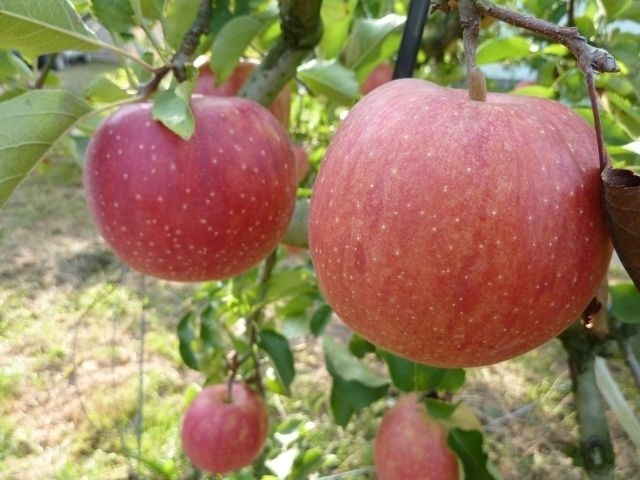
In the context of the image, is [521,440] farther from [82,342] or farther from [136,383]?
[82,342]

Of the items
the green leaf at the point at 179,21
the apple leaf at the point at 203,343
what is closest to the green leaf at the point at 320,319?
the apple leaf at the point at 203,343

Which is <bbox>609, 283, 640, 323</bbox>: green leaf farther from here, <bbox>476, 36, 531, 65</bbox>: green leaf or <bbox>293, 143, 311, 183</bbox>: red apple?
<bbox>293, 143, 311, 183</bbox>: red apple

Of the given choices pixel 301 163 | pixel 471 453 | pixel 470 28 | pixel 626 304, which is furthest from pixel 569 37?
pixel 301 163

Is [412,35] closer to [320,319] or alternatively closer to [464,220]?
[464,220]

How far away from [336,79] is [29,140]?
36cm

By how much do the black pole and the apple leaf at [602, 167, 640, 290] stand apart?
9.2 inches

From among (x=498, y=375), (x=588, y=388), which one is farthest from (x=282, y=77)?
(x=498, y=375)

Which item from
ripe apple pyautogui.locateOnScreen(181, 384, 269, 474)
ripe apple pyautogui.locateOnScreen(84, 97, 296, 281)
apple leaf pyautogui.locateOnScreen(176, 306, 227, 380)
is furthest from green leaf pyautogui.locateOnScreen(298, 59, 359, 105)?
ripe apple pyautogui.locateOnScreen(181, 384, 269, 474)

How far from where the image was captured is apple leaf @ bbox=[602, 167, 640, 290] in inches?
14.3

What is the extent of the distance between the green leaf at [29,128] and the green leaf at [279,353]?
1.78ft

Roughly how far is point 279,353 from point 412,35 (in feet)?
2.01

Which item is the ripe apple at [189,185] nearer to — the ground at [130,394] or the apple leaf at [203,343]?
the apple leaf at [203,343]

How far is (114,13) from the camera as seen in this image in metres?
0.63

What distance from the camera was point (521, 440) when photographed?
6.08 feet
